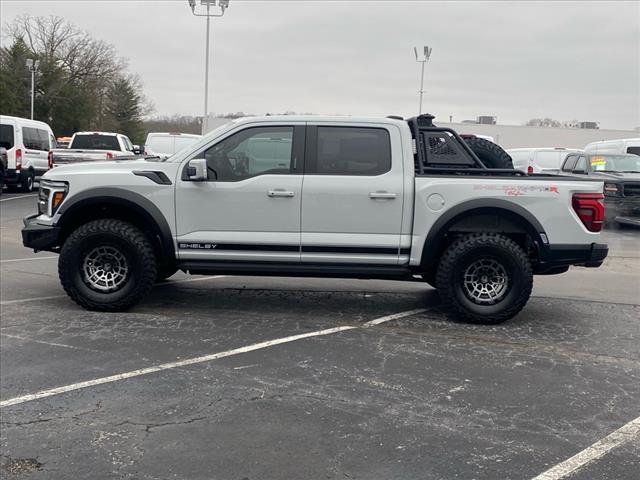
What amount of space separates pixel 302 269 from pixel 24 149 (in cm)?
1657

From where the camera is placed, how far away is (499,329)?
6430mm

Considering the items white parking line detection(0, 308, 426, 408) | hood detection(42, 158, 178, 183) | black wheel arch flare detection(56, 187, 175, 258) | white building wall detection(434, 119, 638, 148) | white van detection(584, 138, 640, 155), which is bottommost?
white parking line detection(0, 308, 426, 408)

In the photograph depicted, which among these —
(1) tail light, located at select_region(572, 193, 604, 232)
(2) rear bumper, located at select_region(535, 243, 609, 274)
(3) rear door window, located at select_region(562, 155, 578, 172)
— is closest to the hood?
(2) rear bumper, located at select_region(535, 243, 609, 274)

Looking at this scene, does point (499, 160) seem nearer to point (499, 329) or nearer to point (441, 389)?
point (499, 329)

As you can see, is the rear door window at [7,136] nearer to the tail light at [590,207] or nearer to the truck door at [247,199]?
the truck door at [247,199]

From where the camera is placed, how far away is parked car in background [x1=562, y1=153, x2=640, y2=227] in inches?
603

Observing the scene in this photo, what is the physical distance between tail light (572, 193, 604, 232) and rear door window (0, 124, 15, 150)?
17.9 meters

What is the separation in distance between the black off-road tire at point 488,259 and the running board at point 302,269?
0.39 m

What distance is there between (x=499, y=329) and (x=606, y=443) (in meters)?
2.57

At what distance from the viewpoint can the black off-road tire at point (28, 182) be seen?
20922 mm

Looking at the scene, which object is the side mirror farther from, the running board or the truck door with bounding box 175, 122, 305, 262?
the running board

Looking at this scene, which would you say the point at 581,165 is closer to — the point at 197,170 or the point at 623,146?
the point at 623,146

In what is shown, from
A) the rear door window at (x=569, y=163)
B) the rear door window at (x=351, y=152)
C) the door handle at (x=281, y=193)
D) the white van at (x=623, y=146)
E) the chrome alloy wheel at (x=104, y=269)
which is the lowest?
the chrome alloy wheel at (x=104, y=269)

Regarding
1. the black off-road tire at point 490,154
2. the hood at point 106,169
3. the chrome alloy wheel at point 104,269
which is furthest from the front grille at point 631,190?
the chrome alloy wheel at point 104,269
